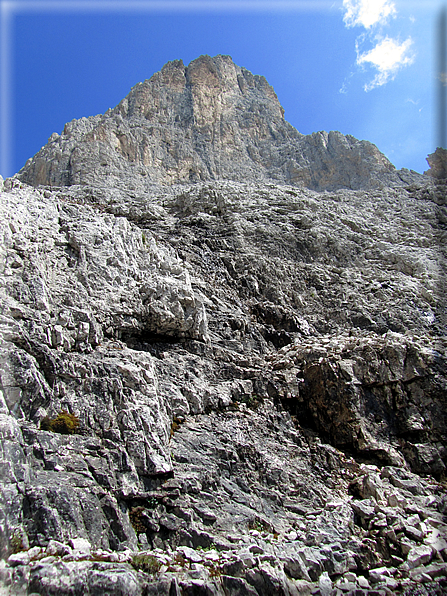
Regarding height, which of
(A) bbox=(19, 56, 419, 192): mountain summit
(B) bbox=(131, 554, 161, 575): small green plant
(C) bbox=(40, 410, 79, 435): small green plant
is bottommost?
(B) bbox=(131, 554, 161, 575): small green plant

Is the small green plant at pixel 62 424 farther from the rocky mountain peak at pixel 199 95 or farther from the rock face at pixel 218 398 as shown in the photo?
the rocky mountain peak at pixel 199 95

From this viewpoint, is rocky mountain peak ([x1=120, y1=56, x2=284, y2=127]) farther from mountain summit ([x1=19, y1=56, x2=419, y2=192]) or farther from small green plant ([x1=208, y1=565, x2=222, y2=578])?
small green plant ([x1=208, y1=565, x2=222, y2=578])

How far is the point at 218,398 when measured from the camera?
55.0 feet

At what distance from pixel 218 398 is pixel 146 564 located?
8.15 meters

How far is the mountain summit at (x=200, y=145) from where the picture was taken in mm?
42312

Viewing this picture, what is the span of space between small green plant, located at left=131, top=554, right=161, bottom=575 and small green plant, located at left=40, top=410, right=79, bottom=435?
4221 mm

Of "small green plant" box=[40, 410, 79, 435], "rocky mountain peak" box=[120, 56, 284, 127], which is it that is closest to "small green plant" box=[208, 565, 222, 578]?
"small green plant" box=[40, 410, 79, 435]

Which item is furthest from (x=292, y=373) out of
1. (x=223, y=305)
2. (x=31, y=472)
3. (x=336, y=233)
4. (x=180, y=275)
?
(x=336, y=233)

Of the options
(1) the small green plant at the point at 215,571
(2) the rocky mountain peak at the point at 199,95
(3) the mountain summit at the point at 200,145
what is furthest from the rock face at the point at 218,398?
(2) the rocky mountain peak at the point at 199,95

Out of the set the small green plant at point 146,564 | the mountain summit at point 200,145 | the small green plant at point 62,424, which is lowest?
the small green plant at point 146,564

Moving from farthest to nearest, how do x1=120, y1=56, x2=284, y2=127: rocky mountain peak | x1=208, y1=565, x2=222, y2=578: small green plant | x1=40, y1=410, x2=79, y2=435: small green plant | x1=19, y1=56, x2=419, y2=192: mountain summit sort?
x1=120, y1=56, x2=284, y2=127: rocky mountain peak
x1=19, y1=56, x2=419, y2=192: mountain summit
x1=40, y1=410, x2=79, y2=435: small green plant
x1=208, y1=565, x2=222, y2=578: small green plant

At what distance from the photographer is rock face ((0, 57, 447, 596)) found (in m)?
9.77

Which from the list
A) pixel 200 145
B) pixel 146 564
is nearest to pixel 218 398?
Answer: pixel 146 564

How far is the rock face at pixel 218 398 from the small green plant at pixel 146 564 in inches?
1.7
